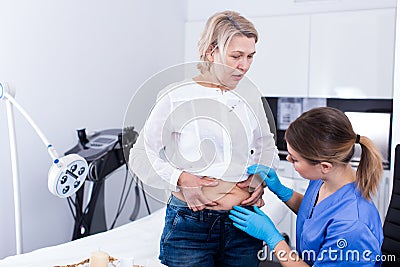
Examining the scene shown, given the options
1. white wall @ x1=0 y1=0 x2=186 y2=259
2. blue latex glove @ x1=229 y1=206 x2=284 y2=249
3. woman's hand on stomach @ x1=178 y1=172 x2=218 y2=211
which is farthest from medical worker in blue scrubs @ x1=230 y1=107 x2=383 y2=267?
white wall @ x1=0 y1=0 x2=186 y2=259

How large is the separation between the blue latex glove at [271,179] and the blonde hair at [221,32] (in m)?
0.32

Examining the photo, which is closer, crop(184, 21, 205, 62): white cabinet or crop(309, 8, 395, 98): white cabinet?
crop(309, 8, 395, 98): white cabinet

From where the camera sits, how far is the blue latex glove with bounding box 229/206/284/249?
1.43 meters

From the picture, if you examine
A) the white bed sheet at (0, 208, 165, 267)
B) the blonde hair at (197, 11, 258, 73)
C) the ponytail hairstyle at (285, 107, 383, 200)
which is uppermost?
the blonde hair at (197, 11, 258, 73)

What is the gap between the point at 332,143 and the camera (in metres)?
1.40

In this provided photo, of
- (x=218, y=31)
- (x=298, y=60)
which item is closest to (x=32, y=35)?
(x=218, y=31)

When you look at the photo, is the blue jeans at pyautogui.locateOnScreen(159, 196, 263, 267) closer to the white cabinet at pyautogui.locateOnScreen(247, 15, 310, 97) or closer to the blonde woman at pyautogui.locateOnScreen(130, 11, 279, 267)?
the blonde woman at pyautogui.locateOnScreen(130, 11, 279, 267)

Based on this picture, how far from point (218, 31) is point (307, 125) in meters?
0.36

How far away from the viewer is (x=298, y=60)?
126 inches

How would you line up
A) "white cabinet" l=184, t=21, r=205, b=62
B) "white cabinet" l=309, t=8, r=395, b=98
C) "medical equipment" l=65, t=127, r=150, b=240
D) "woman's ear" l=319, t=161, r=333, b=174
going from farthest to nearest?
"white cabinet" l=184, t=21, r=205, b=62 < "white cabinet" l=309, t=8, r=395, b=98 < "medical equipment" l=65, t=127, r=150, b=240 < "woman's ear" l=319, t=161, r=333, b=174

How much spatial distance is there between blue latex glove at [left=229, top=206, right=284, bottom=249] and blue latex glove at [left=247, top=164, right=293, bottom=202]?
0.36 ft

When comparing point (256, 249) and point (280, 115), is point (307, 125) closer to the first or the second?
point (256, 249)

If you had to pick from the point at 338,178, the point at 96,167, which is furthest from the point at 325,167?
the point at 96,167

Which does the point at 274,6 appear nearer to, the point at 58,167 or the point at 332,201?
the point at 58,167
